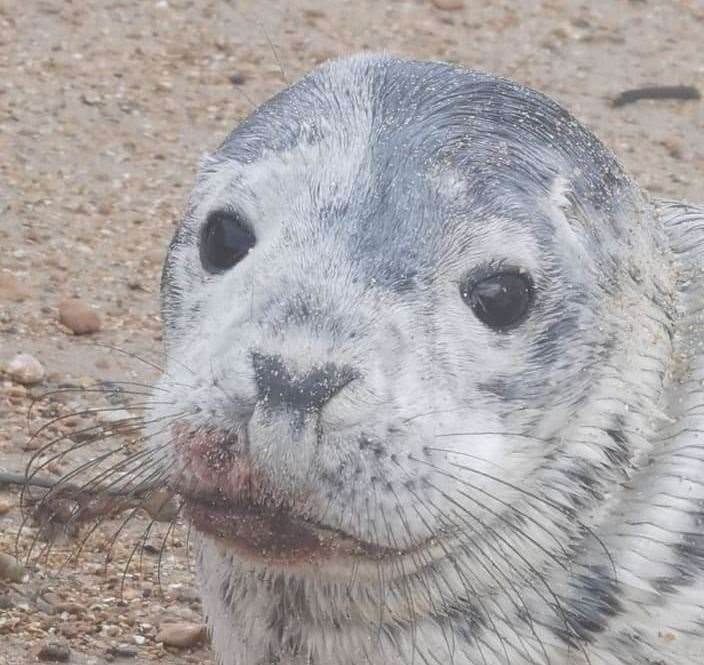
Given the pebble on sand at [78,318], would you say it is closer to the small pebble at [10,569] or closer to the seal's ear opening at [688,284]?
the small pebble at [10,569]

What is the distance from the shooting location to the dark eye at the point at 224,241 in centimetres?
364

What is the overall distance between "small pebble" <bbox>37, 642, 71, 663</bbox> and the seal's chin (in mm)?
1445

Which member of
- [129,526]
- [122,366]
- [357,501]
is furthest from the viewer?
[122,366]

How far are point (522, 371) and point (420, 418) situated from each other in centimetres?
40

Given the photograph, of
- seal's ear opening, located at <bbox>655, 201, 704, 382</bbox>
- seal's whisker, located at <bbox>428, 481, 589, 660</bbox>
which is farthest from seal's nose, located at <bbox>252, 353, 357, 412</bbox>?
seal's ear opening, located at <bbox>655, 201, 704, 382</bbox>

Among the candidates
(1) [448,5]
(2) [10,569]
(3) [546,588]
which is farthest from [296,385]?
(1) [448,5]

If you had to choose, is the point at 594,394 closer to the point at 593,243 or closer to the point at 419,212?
the point at 593,243

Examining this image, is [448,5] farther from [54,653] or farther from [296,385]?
[296,385]

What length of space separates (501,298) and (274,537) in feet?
2.41

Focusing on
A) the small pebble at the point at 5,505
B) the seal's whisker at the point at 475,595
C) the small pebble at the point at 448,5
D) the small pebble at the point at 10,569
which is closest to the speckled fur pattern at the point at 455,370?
the seal's whisker at the point at 475,595

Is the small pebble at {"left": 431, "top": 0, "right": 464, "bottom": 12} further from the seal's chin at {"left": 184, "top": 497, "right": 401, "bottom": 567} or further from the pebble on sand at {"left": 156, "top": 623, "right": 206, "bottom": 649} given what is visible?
the seal's chin at {"left": 184, "top": 497, "right": 401, "bottom": 567}

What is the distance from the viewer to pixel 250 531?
3.24m

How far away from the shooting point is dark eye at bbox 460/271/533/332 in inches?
139

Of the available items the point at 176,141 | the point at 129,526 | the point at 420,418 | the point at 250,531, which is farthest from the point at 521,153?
the point at 176,141
